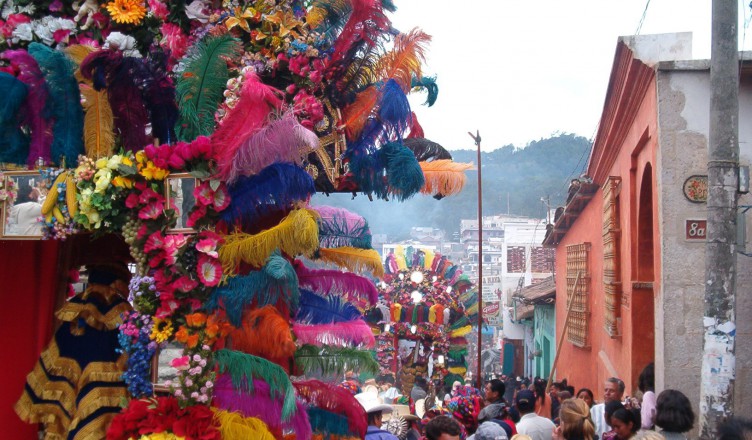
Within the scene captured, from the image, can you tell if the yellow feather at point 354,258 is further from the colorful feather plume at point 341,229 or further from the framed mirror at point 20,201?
the framed mirror at point 20,201

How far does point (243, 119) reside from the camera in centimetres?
471

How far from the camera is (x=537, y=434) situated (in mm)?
5742

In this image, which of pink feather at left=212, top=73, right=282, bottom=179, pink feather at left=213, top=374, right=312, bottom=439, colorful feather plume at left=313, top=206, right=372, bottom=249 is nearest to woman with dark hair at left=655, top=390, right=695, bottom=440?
colorful feather plume at left=313, top=206, right=372, bottom=249

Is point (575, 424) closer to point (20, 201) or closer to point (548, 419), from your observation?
point (548, 419)

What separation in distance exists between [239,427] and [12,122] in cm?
231

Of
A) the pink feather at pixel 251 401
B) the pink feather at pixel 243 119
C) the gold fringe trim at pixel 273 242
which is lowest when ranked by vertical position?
the pink feather at pixel 251 401

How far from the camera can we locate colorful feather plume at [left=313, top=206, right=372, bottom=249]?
534 cm

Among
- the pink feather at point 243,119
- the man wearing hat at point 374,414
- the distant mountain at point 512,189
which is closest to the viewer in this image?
the pink feather at point 243,119

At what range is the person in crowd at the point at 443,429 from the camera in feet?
15.1

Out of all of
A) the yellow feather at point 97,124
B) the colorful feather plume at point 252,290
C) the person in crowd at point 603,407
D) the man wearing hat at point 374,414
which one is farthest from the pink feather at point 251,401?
the person in crowd at point 603,407

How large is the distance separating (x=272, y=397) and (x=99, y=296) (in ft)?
5.50

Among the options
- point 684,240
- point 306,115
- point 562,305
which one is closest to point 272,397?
point 306,115

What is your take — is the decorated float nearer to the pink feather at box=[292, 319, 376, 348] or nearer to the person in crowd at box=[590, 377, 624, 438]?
the pink feather at box=[292, 319, 376, 348]

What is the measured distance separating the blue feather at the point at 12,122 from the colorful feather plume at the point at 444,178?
8.27ft
